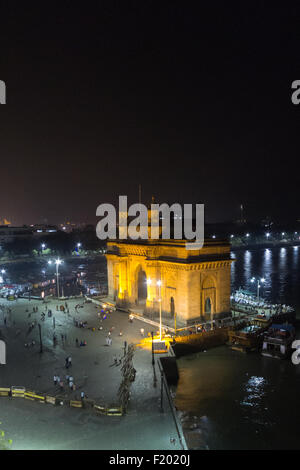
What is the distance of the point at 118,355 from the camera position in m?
29.7

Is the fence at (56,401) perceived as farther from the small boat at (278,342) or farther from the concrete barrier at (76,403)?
the small boat at (278,342)

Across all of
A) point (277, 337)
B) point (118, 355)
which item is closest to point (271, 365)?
point (277, 337)

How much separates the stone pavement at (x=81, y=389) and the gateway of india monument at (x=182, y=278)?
3.81 meters

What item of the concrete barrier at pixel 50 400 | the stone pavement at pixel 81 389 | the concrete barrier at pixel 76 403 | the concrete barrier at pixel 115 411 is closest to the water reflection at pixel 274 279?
the stone pavement at pixel 81 389

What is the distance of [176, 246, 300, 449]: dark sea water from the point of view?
22719 millimetres

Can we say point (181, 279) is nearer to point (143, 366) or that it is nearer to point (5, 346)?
point (143, 366)

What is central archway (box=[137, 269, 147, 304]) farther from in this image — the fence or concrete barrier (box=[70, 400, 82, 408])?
concrete barrier (box=[70, 400, 82, 408])

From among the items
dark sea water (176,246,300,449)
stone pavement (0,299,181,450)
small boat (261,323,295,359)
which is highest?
stone pavement (0,299,181,450)

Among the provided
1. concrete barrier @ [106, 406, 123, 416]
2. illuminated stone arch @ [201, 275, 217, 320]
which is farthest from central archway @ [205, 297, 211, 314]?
concrete barrier @ [106, 406, 123, 416]

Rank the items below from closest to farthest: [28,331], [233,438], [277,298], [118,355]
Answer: [233,438] < [118,355] < [28,331] < [277,298]

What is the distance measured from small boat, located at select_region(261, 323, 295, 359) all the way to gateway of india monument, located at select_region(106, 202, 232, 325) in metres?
4.98

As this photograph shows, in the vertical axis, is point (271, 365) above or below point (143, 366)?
below

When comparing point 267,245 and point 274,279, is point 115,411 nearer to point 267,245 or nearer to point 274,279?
point 274,279
